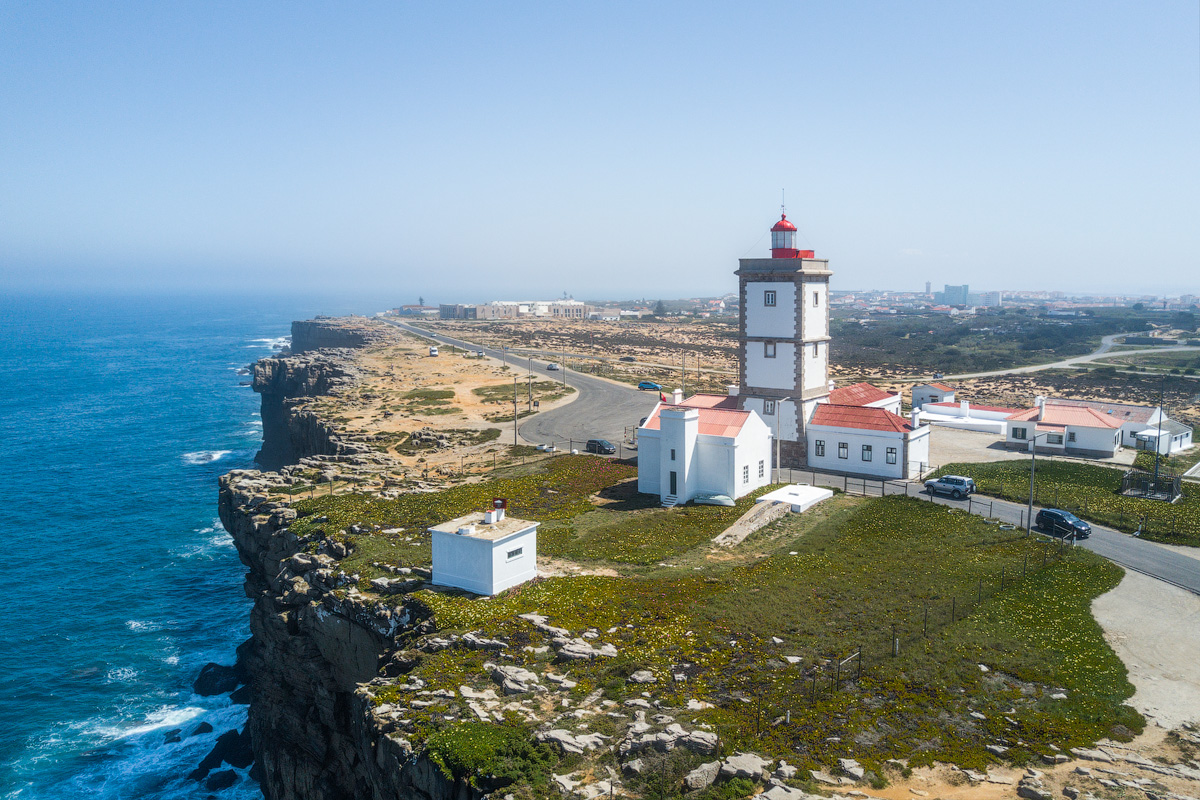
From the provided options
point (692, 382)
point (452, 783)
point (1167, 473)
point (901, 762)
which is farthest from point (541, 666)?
point (692, 382)

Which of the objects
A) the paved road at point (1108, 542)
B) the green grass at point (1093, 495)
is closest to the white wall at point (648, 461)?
the paved road at point (1108, 542)

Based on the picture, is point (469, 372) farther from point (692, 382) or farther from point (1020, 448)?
point (1020, 448)

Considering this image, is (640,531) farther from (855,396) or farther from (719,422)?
(855,396)

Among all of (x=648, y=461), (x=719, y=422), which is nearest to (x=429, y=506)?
(x=648, y=461)

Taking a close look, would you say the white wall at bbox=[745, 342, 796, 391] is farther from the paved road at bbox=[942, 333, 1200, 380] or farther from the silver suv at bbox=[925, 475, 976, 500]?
the paved road at bbox=[942, 333, 1200, 380]

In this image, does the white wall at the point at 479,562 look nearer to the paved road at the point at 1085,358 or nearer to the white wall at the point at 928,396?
the white wall at the point at 928,396

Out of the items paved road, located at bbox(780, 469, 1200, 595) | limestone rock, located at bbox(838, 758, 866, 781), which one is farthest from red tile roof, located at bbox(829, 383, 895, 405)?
limestone rock, located at bbox(838, 758, 866, 781)
